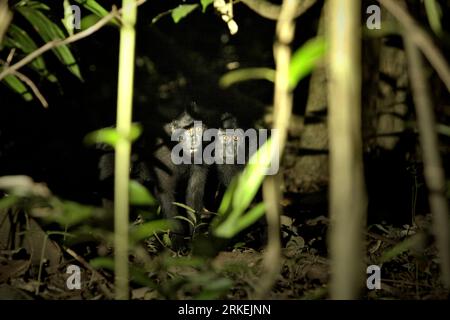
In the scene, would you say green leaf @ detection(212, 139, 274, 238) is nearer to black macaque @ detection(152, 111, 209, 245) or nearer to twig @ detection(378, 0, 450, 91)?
twig @ detection(378, 0, 450, 91)

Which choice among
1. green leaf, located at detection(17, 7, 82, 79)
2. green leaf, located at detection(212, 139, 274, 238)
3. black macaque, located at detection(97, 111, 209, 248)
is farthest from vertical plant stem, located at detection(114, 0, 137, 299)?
black macaque, located at detection(97, 111, 209, 248)

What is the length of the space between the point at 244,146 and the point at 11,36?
2029mm

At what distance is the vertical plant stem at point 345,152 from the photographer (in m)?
0.81

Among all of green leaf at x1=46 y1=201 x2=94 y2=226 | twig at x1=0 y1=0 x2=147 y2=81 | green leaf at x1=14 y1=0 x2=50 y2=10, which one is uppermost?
green leaf at x1=14 y1=0 x2=50 y2=10

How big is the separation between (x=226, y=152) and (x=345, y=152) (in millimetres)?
2860

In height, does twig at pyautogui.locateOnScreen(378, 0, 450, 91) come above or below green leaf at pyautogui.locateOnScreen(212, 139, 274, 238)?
above

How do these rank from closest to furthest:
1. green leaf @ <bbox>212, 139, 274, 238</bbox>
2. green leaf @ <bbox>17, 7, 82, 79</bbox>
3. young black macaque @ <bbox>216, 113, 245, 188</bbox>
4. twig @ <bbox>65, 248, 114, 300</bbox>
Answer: green leaf @ <bbox>212, 139, 274, 238</bbox>
twig @ <bbox>65, 248, 114, 300</bbox>
green leaf @ <bbox>17, 7, 82, 79</bbox>
young black macaque @ <bbox>216, 113, 245, 188</bbox>

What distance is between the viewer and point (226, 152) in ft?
12.0

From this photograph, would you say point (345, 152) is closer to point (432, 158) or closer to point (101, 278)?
point (432, 158)

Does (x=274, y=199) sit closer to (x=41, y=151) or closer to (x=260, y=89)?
(x=41, y=151)

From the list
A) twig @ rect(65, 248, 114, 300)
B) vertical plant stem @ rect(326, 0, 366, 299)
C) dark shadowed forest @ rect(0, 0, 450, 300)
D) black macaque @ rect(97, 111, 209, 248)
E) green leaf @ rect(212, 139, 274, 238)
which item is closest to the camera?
vertical plant stem @ rect(326, 0, 366, 299)

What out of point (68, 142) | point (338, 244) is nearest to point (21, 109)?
point (68, 142)

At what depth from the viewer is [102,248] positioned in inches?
95.5

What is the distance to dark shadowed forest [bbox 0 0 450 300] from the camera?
916mm
